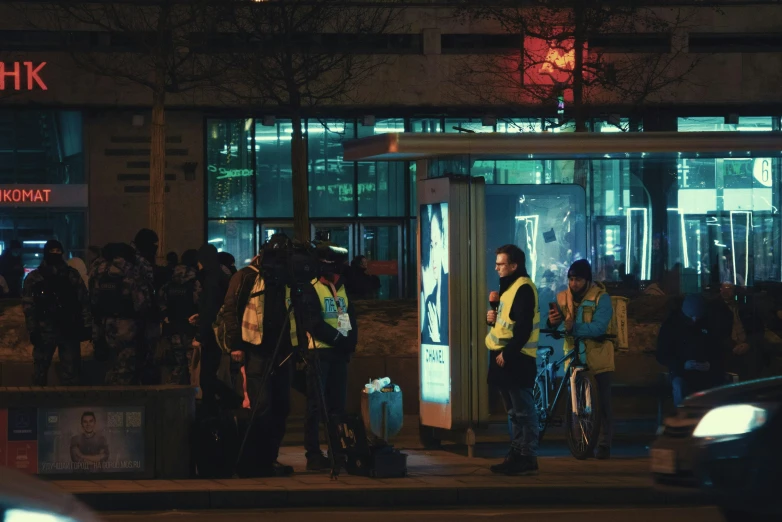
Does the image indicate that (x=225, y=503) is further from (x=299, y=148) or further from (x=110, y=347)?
(x=299, y=148)

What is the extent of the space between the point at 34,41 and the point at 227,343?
67.6 feet

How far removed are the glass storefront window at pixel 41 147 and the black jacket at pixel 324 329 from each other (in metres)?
20.4

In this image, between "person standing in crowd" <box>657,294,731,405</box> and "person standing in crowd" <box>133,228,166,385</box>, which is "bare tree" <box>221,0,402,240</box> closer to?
"person standing in crowd" <box>133,228,166,385</box>

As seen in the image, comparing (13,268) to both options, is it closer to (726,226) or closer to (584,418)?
(726,226)

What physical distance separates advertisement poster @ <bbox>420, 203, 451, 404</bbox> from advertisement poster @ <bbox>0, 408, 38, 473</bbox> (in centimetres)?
380

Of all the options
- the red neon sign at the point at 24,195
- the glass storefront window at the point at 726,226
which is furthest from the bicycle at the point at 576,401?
the red neon sign at the point at 24,195

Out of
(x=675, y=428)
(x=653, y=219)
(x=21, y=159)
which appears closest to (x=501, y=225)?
(x=653, y=219)

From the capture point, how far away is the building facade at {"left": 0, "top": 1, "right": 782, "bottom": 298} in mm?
30438

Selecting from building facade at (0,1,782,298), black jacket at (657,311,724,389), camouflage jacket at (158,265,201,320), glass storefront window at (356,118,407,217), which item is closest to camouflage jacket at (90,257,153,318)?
camouflage jacket at (158,265,201,320)

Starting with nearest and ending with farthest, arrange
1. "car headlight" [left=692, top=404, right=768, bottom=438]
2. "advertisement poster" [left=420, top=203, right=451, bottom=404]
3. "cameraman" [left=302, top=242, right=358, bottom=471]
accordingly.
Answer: "car headlight" [left=692, top=404, right=768, bottom=438] → "cameraman" [left=302, top=242, right=358, bottom=471] → "advertisement poster" [left=420, top=203, right=451, bottom=404]

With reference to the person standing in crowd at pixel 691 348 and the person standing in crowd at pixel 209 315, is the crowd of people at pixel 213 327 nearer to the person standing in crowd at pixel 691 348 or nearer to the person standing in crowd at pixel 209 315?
the person standing in crowd at pixel 209 315

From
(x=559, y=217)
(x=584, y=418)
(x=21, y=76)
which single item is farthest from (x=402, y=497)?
(x=21, y=76)

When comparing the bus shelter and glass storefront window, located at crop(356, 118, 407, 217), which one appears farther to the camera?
glass storefront window, located at crop(356, 118, 407, 217)

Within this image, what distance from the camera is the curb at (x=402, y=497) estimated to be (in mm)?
10367
